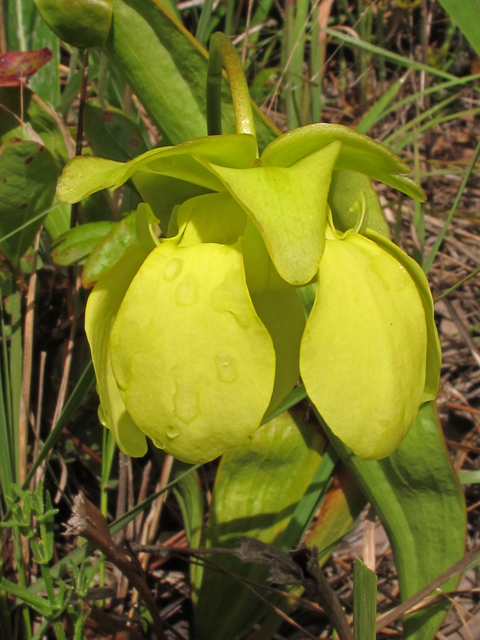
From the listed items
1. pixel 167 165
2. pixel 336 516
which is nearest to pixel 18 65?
pixel 167 165

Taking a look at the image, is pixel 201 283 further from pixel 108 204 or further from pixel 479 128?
pixel 479 128

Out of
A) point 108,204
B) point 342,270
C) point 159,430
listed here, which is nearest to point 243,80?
point 342,270

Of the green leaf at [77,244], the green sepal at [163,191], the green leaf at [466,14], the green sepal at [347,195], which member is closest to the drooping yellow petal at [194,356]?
the green sepal at [163,191]

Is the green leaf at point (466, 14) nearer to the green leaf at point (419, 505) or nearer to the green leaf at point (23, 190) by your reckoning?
the green leaf at point (419, 505)

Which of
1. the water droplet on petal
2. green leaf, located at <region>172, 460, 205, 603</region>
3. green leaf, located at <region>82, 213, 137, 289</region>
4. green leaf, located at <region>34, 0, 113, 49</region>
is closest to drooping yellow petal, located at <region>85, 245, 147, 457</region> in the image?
the water droplet on petal

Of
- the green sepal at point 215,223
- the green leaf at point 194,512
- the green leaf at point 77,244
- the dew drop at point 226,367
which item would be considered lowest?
the green leaf at point 194,512

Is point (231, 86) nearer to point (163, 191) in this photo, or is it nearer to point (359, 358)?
point (163, 191)

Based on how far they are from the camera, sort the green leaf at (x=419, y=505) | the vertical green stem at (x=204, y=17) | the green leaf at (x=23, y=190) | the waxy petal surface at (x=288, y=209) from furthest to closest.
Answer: the vertical green stem at (x=204, y=17), the green leaf at (x=23, y=190), the green leaf at (x=419, y=505), the waxy petal surface at (x=288, y=209)
